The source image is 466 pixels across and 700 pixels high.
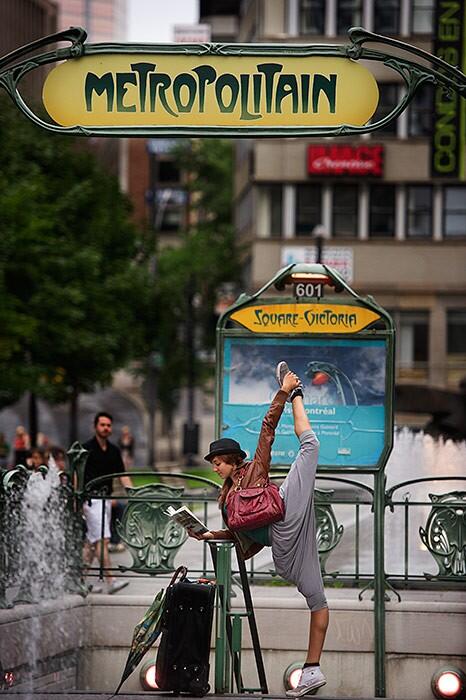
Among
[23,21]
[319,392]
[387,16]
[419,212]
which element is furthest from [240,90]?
[23,21]

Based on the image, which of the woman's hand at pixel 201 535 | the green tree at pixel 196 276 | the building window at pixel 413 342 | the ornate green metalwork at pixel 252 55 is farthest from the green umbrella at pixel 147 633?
the building window at pixel 413 342

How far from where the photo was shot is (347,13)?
5453 centimetres

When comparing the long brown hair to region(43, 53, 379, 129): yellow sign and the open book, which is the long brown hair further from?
region(43, 53, 379, 129): yellow sign

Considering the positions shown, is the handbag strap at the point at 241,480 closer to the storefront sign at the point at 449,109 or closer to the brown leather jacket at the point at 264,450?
the brown leather jacket at the point at 264,450

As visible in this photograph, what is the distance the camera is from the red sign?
54000 mm

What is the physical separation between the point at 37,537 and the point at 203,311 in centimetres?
5583

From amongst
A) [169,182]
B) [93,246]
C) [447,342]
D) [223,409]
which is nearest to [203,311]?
[447,342]

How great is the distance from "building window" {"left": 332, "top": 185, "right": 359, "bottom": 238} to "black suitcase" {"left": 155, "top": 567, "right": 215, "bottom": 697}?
1838 inches

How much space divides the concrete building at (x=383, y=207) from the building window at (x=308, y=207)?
0.04m

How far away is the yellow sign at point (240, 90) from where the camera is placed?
9336mm

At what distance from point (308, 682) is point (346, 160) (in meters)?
46.3

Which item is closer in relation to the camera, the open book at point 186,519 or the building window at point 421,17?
the open book at point 186,519

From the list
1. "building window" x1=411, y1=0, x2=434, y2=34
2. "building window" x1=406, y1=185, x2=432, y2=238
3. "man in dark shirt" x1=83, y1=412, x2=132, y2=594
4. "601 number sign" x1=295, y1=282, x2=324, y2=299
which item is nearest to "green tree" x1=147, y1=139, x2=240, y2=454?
"building window" x1=406, y1=185, x2=432, y2=238

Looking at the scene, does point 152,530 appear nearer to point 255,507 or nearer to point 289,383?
point 255,507
